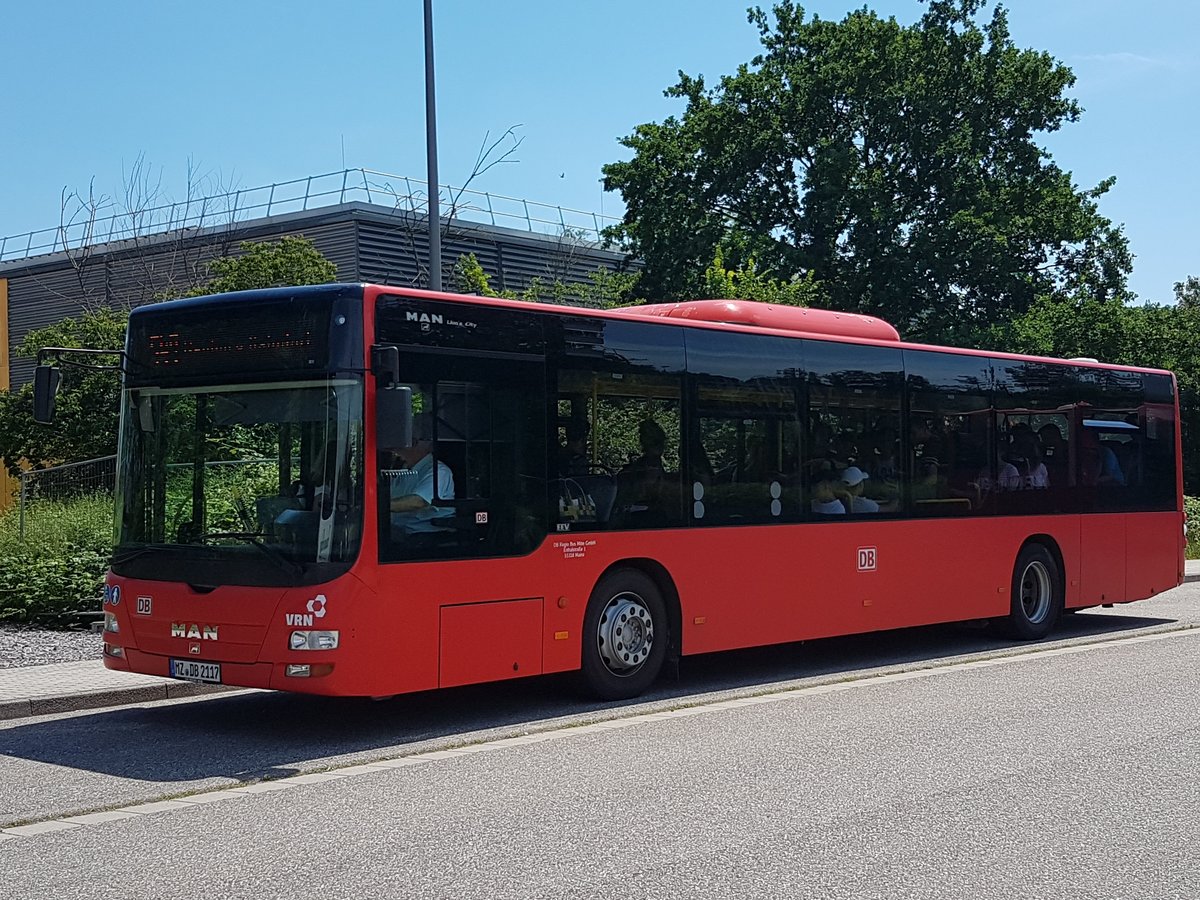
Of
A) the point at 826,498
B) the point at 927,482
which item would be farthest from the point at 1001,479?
the point at 826,498

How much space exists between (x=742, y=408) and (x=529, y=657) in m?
3.19

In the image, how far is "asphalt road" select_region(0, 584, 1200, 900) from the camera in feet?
20.5

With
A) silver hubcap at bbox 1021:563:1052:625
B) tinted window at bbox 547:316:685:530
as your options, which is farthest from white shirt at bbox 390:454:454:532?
silver hubcap at bbox 1021:563:1052:625

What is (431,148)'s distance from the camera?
19.3m

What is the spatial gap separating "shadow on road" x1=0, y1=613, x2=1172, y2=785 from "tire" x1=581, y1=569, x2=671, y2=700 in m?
0.18

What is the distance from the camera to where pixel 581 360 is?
11.6 meters

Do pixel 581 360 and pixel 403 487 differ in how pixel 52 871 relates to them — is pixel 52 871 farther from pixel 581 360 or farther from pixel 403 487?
pixel 581 360

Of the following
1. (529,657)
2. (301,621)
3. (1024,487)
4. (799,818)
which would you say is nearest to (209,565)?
(301,621)

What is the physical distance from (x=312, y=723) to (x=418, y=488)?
6.53ft

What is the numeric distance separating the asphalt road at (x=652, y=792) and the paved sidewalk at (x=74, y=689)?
0.95 ft

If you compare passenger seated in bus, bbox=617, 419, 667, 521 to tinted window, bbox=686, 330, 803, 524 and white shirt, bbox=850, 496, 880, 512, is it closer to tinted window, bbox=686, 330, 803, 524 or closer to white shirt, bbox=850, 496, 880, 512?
tinted window, bbox=686, 330, 803, 524

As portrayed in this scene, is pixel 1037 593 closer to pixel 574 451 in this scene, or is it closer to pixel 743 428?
pixel 743 428

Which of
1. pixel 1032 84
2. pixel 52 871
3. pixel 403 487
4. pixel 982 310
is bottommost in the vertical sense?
pixel 52 871

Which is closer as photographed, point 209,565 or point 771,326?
Result: point 209,565
